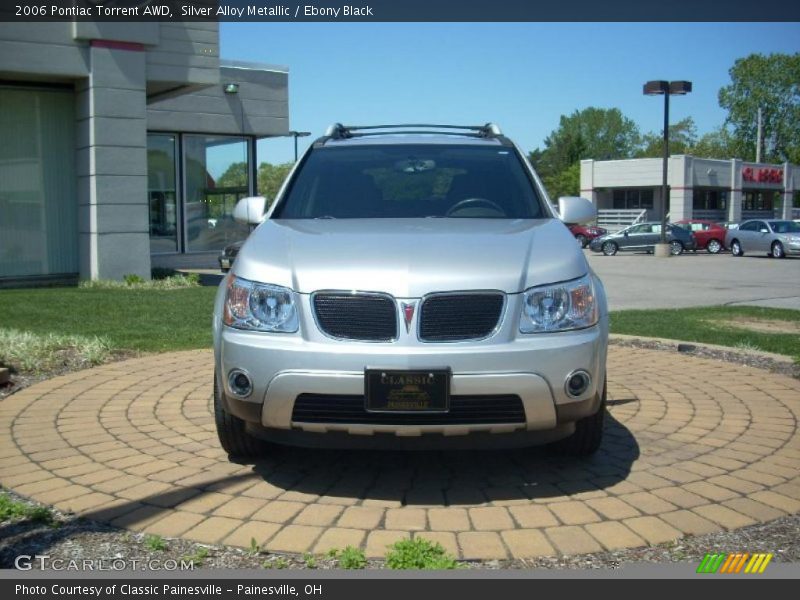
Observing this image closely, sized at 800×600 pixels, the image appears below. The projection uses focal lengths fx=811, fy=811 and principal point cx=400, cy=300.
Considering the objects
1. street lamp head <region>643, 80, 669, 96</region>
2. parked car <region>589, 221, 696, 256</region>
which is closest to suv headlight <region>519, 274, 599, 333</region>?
street lamp head <region>643, 80, 669, 96</region>

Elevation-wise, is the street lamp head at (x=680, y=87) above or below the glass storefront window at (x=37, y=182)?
above

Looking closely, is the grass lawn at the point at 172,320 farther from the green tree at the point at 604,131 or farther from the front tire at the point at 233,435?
the green tree at the point at 604,131

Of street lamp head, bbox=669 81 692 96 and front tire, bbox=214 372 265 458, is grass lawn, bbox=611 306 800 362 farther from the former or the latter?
street lamp head, bbox=669 81 692 96

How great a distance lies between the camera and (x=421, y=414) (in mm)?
3723

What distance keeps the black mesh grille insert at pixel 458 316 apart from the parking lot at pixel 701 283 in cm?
1015

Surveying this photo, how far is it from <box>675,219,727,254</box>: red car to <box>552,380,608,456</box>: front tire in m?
35.2

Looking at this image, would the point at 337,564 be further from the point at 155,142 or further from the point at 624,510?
the point at 155,142

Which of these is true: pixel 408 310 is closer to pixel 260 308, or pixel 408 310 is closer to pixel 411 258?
pixel 411 258

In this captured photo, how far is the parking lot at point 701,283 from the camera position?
14.9 m

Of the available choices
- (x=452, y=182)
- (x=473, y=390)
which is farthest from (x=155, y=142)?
(x=473, y=390)

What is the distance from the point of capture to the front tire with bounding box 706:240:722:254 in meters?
37.3

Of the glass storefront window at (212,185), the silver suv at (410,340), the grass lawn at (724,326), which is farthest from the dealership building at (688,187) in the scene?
the silver suv at (410,340)

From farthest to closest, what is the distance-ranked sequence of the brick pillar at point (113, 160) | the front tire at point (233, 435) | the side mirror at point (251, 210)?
the brick pillar at point (113, 160)
the side mirror at point (251, 210)
the front tire at point (233, 435)

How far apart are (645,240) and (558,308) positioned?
3489 cm
